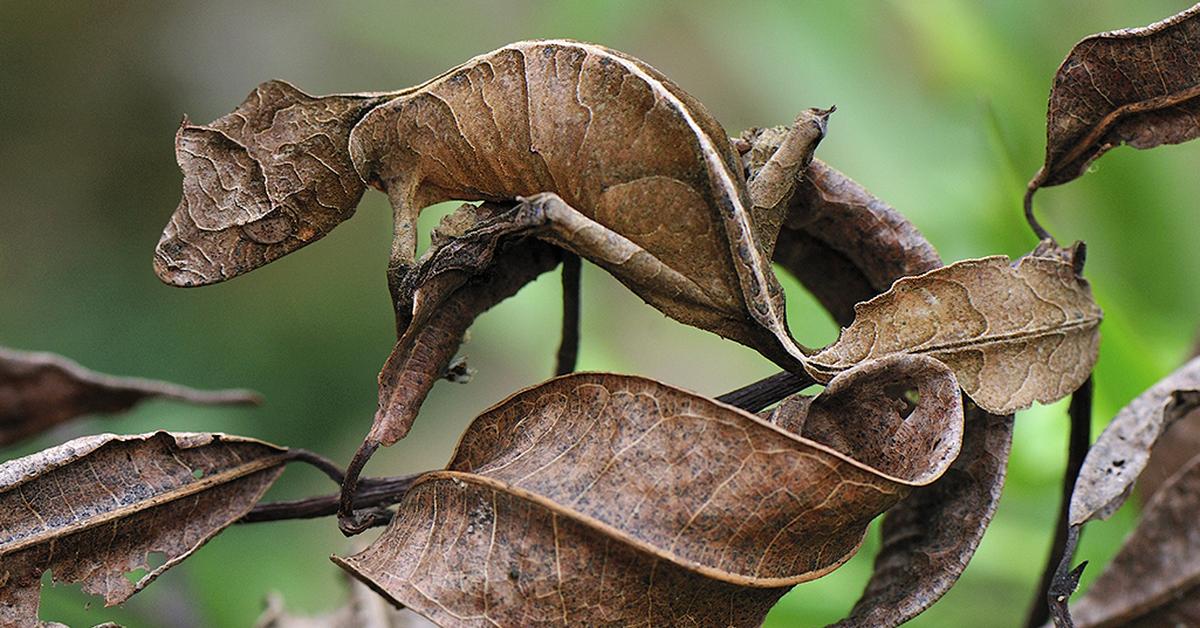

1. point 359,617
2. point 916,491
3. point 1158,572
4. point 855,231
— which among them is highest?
point 855,231

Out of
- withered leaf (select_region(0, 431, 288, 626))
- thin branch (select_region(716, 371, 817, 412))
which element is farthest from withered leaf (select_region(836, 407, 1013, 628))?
withered leaf (select_region(0, 431, 288, 626))

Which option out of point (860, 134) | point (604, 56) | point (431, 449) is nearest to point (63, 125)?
point (431, 449)

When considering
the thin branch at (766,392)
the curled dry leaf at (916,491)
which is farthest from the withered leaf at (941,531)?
the thin branch at (766,392)

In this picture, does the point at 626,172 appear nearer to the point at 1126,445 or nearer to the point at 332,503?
the point at 332,503

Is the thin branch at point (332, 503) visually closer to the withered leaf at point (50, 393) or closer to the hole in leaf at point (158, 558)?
the hole in leaf at point (158, 558)

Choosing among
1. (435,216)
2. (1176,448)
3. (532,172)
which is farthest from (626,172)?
(435,216)
